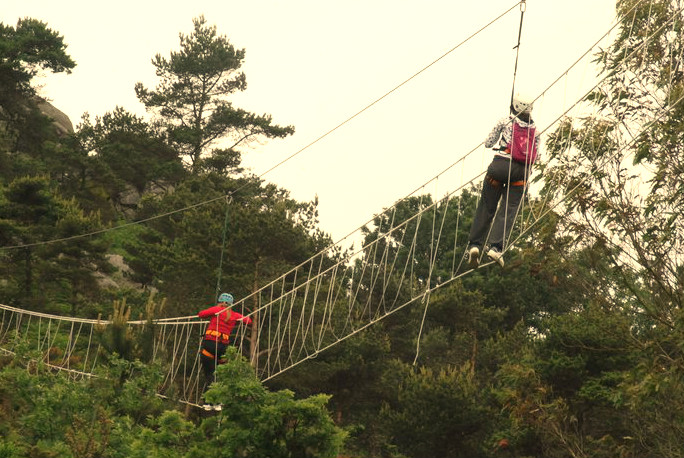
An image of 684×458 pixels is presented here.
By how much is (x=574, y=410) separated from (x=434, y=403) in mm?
3398

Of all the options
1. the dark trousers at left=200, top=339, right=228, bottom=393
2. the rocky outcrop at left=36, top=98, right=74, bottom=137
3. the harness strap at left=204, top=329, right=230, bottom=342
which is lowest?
the dark trousers at left=200, top=339, right=228, bottom=393

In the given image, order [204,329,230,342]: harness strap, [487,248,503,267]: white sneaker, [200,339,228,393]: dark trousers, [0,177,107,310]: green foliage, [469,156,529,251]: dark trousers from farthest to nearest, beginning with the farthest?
[0,177,107,310]: green foliage < [200,339,228,393]: dark trousers < [204,329,230,342]: harness strap < [469,156,529,251]: dark trousers < [487,248,503,267]: white sneaker

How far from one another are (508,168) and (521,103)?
18.5 inches

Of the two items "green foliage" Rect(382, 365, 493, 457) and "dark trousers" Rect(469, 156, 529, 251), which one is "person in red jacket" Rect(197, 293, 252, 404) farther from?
"green foliage" Rect(382, 365, 493, 457)

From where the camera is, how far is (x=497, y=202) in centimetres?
795

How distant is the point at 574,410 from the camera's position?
2045 centimetres

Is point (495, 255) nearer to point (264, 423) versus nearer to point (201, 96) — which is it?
point (264, 423)

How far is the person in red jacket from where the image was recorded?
9797 millimetres

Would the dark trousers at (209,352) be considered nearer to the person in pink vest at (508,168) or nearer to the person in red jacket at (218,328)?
the person in red jacket at (218,328)

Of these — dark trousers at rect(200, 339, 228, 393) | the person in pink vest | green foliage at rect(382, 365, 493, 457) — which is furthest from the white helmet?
green foliage at rect(382, 365, 493, 457)

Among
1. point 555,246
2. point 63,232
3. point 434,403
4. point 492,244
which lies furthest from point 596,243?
point 63,232

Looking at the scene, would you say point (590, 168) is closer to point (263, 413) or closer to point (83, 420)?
point (263, 413)

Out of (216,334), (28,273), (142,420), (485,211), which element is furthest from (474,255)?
(28,273)

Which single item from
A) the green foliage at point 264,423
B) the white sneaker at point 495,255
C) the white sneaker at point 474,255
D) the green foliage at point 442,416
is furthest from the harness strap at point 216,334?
the green foliage at point 442,416
